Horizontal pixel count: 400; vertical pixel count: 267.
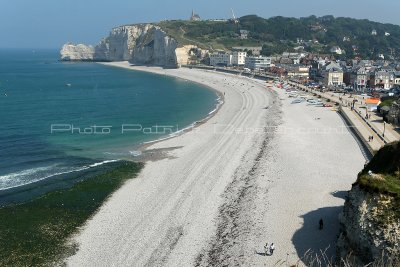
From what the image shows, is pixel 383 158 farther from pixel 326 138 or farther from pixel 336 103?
pixel 336 103

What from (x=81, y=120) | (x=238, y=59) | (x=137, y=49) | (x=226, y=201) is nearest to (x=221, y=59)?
(x=238, y=59)

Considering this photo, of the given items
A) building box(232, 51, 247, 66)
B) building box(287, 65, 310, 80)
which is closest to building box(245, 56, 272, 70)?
building box(232, 51, 247, 66)

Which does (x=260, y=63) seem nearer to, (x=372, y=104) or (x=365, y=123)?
(x=372, y=104)

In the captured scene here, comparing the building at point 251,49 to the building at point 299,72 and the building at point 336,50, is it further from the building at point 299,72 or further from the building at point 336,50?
the building at point 299,72

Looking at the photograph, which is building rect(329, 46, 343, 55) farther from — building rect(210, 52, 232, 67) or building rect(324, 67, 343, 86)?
building rect(324, 67, 343, 86)

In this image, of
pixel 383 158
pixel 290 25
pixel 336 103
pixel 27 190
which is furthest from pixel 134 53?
pixel 383 158
